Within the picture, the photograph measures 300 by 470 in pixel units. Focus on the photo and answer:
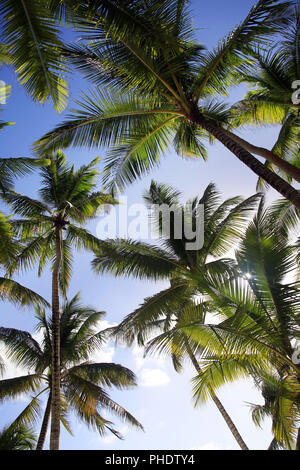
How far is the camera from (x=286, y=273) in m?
5.65

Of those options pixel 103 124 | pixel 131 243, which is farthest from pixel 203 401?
pixel 103 124

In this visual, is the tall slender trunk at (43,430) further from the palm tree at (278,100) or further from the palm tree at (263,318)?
the palm tree at (278,100)

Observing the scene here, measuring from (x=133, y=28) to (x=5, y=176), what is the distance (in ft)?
12.3

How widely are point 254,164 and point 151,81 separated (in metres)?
2.89

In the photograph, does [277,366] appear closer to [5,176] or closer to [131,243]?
[131,243]

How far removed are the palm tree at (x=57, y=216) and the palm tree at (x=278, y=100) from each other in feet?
20.3

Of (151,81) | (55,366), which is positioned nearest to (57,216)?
(55,366)

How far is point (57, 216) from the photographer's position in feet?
41.6

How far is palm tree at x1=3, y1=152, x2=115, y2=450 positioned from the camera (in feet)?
39.4

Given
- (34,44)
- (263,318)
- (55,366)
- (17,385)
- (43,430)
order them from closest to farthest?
(34,44), (263,318), (55,366), (43,430), (17,385)

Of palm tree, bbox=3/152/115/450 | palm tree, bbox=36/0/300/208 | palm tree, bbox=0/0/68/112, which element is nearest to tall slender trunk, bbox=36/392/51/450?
palm tree, bbox=3/152/115/450

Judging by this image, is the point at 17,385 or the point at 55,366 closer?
the point at 55,366

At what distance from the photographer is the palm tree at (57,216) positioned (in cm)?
1202

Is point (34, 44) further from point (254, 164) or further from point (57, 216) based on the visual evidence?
point (57, 216)
